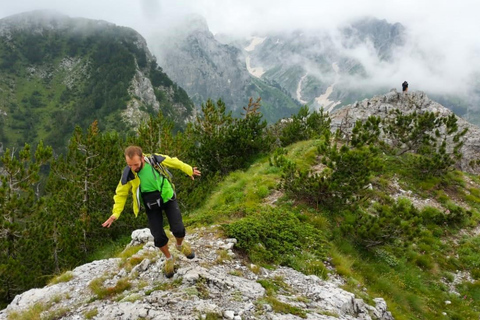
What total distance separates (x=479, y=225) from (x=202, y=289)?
1305 cm

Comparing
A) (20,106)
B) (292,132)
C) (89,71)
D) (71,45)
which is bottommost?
(292,132)

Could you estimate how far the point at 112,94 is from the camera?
148m

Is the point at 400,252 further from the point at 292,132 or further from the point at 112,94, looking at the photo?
the point at 112,94

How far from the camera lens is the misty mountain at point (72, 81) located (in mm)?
138125

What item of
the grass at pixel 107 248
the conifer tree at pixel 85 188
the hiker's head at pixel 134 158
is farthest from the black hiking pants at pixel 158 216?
the conifer tree at pixel 85 188

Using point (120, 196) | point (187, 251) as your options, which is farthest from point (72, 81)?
point (187, 251)

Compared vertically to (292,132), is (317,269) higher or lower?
lower

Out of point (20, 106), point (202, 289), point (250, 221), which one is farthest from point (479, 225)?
point (20, 106)

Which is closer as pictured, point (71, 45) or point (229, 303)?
point (229, 303)

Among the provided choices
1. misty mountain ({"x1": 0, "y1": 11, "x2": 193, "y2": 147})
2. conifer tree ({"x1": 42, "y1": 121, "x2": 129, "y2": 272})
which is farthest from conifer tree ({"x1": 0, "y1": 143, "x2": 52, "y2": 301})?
misty mountain ({"x1": 0, "y1": 11, "x2": 193, "y2": 147})

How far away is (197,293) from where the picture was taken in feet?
17.8

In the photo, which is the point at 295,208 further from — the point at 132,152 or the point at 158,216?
the point at 132,152

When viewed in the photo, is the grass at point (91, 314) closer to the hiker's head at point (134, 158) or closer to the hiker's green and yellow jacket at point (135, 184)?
the hiker's green and yellow jacket at point (135, 184)

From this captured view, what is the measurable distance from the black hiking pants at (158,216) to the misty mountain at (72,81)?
444 ft
